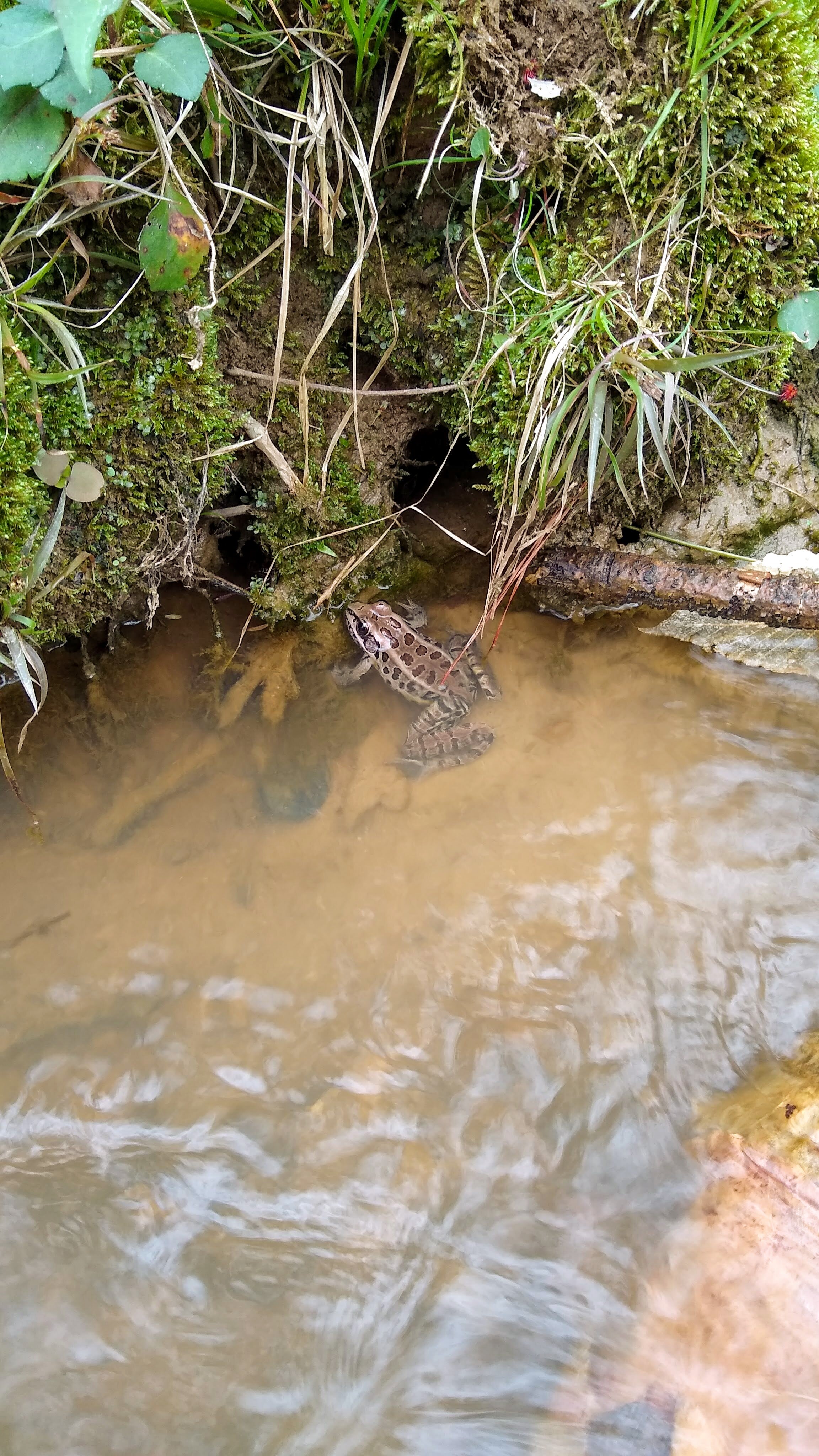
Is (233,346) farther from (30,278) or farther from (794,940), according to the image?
(794,940)

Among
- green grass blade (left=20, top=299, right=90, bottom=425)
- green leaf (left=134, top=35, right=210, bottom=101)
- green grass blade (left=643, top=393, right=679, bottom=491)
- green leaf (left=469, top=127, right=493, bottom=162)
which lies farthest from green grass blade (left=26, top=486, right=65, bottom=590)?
green grass blade (left=643, top=393, right=679, bottom=491)

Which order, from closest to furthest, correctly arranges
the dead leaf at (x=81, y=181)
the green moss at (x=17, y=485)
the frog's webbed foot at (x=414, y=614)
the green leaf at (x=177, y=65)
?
the green leaf at (x=177, y=65) < the dead leaf at (x=81, y=181) < the green moss at (x=17, y=485) < the frog's webbed foot at (x=414, y=614)

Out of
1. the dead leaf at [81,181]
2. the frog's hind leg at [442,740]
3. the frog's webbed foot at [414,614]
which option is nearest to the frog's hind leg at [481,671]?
the frog's hind leg at [442,740]

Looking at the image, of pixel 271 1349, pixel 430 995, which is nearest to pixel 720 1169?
pixel 430 995

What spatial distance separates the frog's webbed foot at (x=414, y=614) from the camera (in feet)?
15.6

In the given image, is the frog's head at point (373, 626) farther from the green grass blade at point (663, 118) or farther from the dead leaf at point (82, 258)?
the green grass blade at point (663, 118)

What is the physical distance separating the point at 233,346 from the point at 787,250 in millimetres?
2336

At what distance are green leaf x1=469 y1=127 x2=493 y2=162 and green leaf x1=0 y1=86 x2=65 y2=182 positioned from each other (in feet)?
4.69

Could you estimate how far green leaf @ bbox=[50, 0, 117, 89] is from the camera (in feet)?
6.68

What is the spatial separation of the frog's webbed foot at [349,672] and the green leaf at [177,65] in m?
2.70

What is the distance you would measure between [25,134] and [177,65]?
51 centimetres

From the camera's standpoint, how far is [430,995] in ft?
12.4

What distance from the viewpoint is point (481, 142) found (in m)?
3.00


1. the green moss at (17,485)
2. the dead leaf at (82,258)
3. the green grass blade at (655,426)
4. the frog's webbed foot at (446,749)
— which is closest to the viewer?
the dead leaf at (82,258)
